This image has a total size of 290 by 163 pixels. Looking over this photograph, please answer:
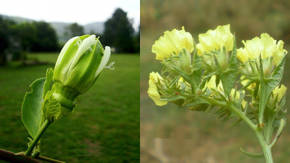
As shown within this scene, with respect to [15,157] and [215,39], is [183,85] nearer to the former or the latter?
[215,39]

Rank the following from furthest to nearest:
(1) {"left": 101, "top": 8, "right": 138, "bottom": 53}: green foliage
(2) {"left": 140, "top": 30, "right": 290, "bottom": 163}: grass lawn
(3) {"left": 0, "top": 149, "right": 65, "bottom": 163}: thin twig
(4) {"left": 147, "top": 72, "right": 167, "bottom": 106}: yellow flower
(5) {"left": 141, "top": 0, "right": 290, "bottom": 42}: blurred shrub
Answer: (5) {"left": 141, "top": 0, "right": 290, "bottom": 42}: blurred shrub
(2) {"left": 140, "top": 30, "right": 290, "bottom": 163}: grass lawn
(1) {"left": 101, "top": 8, "right": 138, "bottom": 53}: green foliage
(4) {"left": 147, "top": 72, "right": 167, "bottom": 106}: yellow flower
(3) {"left": 0, "top": 149, "right": 65, "bottom": 163}: thin twig

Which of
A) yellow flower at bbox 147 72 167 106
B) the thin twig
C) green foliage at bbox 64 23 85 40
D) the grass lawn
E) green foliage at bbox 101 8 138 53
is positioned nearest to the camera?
the thin twig

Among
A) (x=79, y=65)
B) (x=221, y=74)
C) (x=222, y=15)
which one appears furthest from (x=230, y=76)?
(x=222, y=15)

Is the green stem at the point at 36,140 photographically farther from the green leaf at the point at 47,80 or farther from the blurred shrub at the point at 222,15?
the blurred shrub at the point at 222,15

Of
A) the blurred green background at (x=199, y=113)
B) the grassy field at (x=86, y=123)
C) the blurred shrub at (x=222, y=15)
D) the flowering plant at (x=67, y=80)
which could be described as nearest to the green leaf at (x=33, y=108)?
the flowering plant at (x=67, y=80)

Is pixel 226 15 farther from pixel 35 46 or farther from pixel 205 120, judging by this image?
pixel 35 46

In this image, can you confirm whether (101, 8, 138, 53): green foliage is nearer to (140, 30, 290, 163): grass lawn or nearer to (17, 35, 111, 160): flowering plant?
(140, 30, 290, 163): grass lawn

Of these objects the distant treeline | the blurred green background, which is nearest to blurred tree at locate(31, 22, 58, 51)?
the distant treeline
